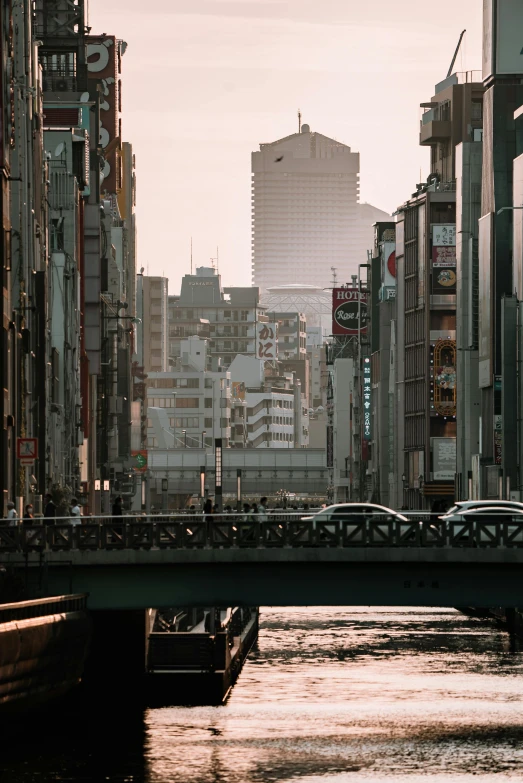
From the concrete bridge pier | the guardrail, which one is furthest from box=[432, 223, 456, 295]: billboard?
the guardrail

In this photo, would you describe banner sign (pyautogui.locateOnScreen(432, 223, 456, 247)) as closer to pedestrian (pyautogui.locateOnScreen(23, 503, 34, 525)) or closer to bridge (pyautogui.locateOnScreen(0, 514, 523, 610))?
pedestrian (pyautogui.locateOnScreen(23, 503, 34, 525))

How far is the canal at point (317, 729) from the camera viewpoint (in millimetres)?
52875

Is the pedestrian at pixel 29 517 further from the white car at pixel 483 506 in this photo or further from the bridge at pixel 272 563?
the white car at pixel 483 506

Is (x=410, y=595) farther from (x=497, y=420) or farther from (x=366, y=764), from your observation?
(x=497, y=420)

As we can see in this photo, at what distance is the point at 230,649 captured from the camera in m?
80.5

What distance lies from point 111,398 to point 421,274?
33.8 meters

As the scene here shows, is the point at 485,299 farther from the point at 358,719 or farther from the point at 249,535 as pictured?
the point at 358,719

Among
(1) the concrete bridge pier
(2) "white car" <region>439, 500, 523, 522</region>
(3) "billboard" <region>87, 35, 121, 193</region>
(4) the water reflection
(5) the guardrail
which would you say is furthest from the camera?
(3) "billboard" <region>87, 35, 121, 193</region>

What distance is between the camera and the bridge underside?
65.4 meters

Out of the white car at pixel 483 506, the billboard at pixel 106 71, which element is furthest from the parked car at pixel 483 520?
the billboard at pixel 106 71

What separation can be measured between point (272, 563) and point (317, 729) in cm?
629

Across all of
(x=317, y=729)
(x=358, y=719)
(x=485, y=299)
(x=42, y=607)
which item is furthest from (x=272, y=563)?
(x=485, y=299)

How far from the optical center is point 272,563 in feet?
215

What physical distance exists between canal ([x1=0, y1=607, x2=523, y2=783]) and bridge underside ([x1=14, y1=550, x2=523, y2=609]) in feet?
12.3
